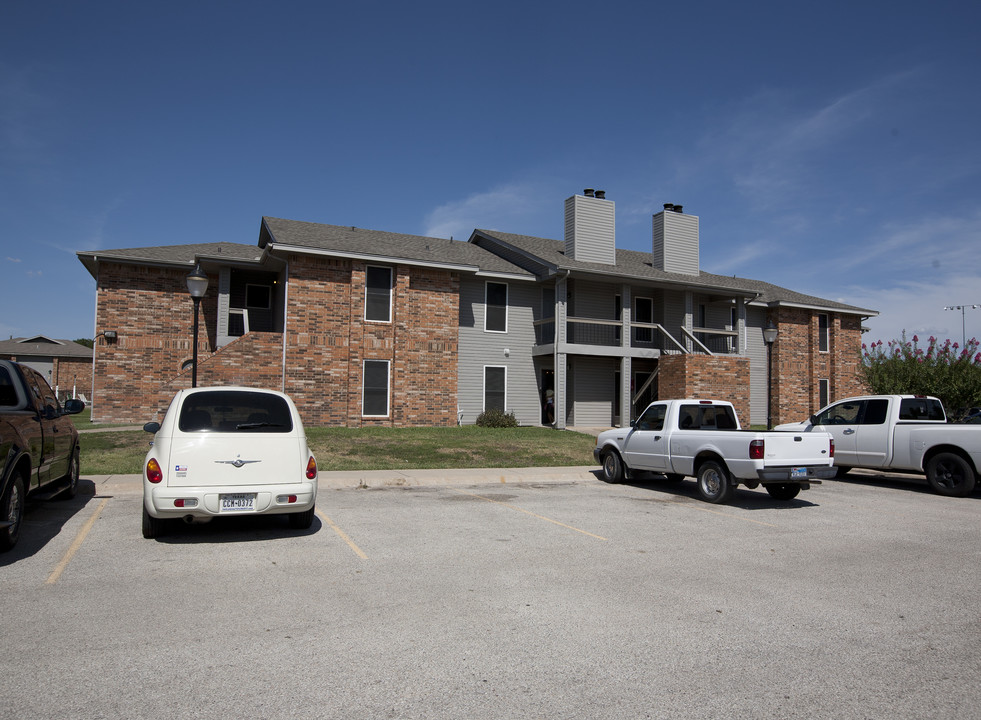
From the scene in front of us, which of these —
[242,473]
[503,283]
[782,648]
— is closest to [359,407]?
[503,283]

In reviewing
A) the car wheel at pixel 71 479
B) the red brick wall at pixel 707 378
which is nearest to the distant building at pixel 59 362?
the red brick wall at pixel 707 378

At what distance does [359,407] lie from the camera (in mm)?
22062

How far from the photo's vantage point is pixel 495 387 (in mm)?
24953

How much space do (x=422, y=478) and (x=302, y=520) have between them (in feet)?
17.1

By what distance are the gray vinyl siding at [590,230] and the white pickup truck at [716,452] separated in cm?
1398

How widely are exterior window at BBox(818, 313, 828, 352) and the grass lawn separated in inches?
621

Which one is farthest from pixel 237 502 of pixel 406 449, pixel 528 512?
pixel 406 449

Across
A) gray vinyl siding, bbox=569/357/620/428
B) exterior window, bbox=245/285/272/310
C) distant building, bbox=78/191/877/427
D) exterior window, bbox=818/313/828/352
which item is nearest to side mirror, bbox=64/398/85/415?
distant building, bbox=78/191/877/427

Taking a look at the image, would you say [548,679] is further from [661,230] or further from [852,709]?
[661,230]

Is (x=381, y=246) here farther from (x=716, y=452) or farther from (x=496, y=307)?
(x=716, y=452)

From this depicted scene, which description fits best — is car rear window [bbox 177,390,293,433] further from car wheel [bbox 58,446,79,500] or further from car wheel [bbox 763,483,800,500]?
car wheel [bbox 763,483,800,500]

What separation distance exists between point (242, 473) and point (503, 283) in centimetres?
1848

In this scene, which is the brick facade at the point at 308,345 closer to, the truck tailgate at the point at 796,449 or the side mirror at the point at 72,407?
the side mirror at the point at 72,407

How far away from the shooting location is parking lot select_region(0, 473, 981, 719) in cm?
390
